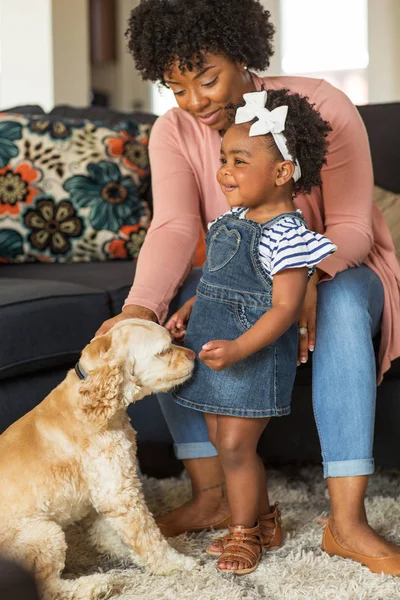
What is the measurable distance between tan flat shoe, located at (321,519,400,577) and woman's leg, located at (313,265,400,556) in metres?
0.01

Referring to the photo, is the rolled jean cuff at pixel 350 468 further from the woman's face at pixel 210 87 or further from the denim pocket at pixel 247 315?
the woman's face at pixel 210 87

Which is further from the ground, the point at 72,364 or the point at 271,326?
the point at 271,326

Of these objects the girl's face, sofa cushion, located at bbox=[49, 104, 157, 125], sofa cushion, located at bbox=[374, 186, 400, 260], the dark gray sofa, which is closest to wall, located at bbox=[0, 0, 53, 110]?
sofa cushion, located at bbox=[49, 104, 157, 125]

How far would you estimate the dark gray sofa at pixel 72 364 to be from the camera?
1.86 meters

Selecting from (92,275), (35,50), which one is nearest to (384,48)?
(35,50)

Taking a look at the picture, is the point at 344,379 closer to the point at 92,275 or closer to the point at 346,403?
the point at 346,403

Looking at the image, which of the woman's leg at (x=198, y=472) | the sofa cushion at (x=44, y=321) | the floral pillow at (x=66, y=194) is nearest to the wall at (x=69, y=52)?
the floral pillow at (x=66, y=194)

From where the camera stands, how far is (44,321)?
1.90m

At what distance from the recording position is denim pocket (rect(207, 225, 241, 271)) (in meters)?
1.53

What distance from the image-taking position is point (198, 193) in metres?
1.90

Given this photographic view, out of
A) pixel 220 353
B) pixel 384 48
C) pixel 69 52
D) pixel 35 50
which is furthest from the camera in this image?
pixel 384 48

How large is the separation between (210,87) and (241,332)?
57 cm

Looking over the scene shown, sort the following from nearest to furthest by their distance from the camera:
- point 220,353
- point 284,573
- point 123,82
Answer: point 220,353 < point 284,573 < point 123,82

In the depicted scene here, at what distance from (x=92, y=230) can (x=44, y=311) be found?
0.70 metres
